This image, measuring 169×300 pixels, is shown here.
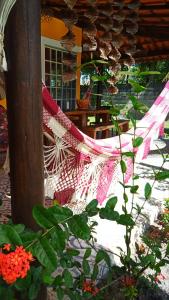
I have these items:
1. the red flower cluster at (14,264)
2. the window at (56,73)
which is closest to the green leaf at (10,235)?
the red flower cluster at (14,264)

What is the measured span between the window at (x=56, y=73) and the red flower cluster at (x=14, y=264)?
3.72m

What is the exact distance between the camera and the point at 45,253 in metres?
0.65

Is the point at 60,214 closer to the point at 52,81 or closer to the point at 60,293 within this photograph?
the point at 60,293

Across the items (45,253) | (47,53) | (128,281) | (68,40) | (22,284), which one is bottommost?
(128,281)

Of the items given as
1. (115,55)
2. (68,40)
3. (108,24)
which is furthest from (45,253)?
(115,55)

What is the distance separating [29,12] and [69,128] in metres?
0.99

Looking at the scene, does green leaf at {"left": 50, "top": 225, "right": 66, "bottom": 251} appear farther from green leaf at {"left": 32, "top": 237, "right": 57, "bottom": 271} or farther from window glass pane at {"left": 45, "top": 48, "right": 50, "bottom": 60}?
window glass pane at {"left": 45, "top": 48, "right": 50, "bottom": 60}

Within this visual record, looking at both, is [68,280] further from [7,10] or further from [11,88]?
[7,10]

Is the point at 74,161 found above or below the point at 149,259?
above

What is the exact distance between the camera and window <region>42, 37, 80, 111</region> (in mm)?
4389

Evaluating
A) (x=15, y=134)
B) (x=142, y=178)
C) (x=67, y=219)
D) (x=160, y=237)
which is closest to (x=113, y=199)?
(x=67, y=219)

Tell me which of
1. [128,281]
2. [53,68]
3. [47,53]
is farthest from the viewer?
[53,68]

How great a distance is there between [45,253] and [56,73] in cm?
440

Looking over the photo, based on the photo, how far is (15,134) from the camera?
85 cm
